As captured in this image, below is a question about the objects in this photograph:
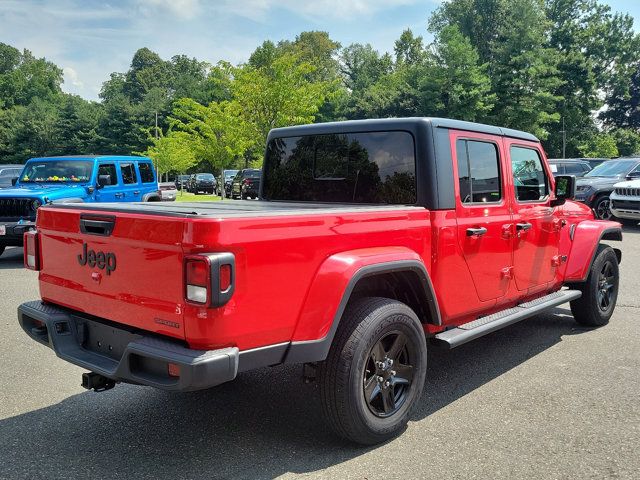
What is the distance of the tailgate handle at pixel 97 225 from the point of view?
2.98m

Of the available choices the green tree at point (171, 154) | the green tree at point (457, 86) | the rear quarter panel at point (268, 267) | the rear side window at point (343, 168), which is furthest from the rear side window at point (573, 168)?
the green tree at point (171, 154)

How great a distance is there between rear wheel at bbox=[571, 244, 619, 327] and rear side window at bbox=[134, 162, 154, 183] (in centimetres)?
1012

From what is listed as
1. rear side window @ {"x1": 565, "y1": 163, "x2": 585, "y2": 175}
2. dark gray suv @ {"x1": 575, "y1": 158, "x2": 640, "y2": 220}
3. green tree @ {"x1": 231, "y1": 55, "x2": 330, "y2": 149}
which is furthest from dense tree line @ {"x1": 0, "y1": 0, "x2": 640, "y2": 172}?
dark gray suv @ {"x1": 575, "y1": 158, "x2": 640, "y2": 220}

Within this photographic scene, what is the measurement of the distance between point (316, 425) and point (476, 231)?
5.44 ft

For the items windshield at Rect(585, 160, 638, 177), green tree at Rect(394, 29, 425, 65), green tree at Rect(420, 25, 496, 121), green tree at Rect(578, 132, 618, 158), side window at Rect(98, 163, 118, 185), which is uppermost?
green tree at Rect(394, 29, 425, 65)

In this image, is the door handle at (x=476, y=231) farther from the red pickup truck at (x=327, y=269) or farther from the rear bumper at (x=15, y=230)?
the rear bumper at (x=15, y=230)

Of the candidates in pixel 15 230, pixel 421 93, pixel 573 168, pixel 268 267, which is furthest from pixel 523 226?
pixel 421 93

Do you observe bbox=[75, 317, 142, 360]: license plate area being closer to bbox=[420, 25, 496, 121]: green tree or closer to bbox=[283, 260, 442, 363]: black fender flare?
bbox=[283, 260, 442, 363]: black fender flare

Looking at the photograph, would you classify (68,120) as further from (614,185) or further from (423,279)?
(423,279)

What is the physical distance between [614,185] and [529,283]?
11.5m

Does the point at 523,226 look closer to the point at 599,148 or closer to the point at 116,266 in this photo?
the point at 116,266

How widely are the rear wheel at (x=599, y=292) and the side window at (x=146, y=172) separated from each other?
10.1 metres

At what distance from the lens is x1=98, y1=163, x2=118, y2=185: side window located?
11703 millimetres

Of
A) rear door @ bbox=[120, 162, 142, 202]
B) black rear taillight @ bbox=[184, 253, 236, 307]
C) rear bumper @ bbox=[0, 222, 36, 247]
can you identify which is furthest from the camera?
rear door @ bbox=[120, 162, 142, 202]
